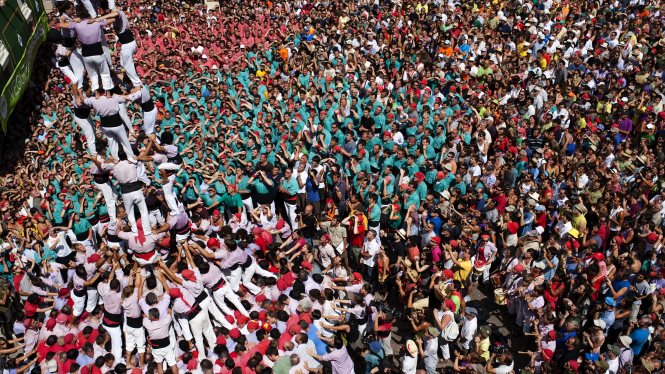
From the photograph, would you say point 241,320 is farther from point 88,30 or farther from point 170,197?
point 88,30

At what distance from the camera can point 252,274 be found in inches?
388

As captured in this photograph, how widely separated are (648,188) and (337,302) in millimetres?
7038

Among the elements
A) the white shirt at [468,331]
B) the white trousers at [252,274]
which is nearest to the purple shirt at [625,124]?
the white shirt at [468,331]

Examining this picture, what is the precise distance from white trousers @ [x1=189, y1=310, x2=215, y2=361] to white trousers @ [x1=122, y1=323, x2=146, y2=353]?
74 centimetres

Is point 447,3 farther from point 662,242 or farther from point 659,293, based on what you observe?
point 659,293

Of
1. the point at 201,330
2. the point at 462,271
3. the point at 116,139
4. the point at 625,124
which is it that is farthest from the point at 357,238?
the point at 625,124

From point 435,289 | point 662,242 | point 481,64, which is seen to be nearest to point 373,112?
point 481,64

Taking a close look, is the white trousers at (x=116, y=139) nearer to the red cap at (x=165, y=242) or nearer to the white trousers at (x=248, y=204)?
the red cap at (x=165, y=242)

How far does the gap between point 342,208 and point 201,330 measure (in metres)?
4.67

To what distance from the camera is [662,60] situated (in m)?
16.1

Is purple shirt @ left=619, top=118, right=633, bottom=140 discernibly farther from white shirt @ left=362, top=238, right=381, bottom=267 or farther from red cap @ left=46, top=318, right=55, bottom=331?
red cap @ left=46, top=318, right=55, bottom=331

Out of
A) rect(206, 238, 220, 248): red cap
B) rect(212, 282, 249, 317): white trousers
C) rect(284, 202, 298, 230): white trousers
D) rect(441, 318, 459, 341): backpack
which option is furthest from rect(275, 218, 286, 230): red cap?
rect(441, 318, 459, 341): backpack

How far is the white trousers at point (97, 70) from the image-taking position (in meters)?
9.17

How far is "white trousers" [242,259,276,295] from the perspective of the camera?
31.9 feet
